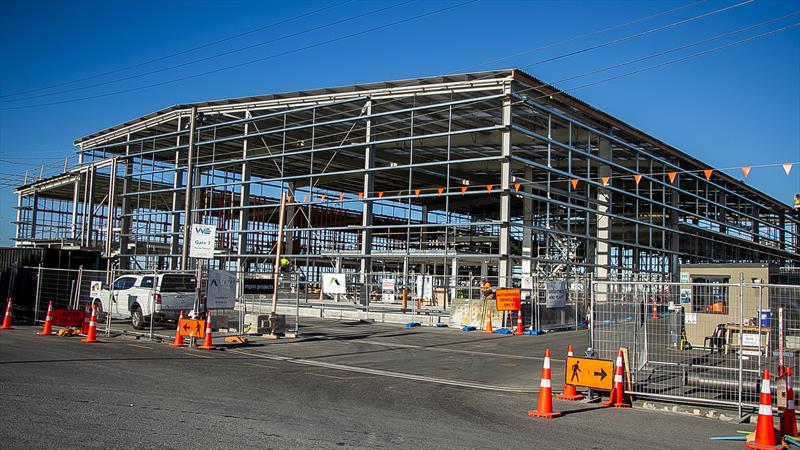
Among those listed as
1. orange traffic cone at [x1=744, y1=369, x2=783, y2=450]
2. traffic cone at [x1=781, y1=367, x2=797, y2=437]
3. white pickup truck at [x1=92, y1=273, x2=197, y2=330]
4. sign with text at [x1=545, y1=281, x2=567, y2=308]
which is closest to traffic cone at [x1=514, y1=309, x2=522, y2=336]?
sign with text at [x1=545, y1=281, x2=567, y2=308]

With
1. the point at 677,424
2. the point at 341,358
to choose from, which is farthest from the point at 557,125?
the point at 677,424

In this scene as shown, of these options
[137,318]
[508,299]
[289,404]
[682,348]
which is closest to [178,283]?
[137,318]

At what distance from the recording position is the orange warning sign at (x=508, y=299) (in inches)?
997

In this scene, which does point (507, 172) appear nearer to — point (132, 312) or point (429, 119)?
point (429, 119)

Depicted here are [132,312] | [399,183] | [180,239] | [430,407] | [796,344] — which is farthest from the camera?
[399,183]

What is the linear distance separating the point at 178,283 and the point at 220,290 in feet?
11.6

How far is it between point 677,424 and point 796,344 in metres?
3.50

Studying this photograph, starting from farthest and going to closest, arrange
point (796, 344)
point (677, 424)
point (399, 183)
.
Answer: point (399, 183) → point (796, 344) → point (677, 424)

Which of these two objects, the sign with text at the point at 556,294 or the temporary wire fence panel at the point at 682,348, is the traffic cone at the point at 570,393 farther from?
the sign with text at the point at 556,294

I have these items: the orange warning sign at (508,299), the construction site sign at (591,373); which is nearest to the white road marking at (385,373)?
the construction site sign at (591,373)

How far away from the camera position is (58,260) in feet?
97.7

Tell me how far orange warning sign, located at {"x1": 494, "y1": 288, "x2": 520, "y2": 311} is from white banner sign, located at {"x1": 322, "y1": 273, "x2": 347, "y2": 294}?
6.24 m

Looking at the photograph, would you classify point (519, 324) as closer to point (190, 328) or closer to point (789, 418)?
point (190, 328)

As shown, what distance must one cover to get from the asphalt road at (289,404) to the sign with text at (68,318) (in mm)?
2439
